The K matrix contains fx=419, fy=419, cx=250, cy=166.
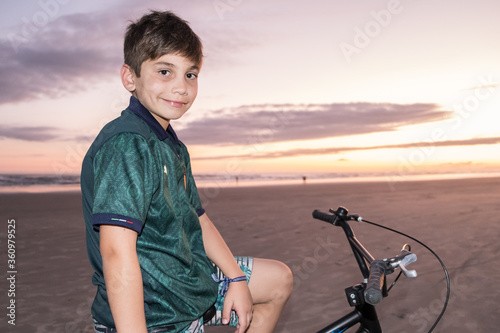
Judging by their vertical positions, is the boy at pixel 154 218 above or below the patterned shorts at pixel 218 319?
above

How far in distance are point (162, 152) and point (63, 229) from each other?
8.18 meters

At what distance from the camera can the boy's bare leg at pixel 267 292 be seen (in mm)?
2141

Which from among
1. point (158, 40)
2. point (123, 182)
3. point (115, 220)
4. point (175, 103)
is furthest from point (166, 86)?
point (115, 220)

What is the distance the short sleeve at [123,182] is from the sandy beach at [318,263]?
2.76m

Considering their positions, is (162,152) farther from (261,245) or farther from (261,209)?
(261,209)

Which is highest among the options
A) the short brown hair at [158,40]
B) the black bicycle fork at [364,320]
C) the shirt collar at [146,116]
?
the short brown hair at [158,40]

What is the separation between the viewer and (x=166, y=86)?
1.80m

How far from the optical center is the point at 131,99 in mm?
1814

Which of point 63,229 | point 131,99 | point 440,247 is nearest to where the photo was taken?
point 131,99

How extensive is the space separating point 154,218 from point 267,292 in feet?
2.72

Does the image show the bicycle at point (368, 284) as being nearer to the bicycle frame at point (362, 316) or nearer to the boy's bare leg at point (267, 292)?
the bicycle frame at point (362, 316)

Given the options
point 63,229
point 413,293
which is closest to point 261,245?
point 413,293

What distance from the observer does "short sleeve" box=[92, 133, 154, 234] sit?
4.77ft

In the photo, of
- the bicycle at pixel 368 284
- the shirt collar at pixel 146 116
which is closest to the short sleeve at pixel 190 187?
the shirt collar at pixel 146 116
